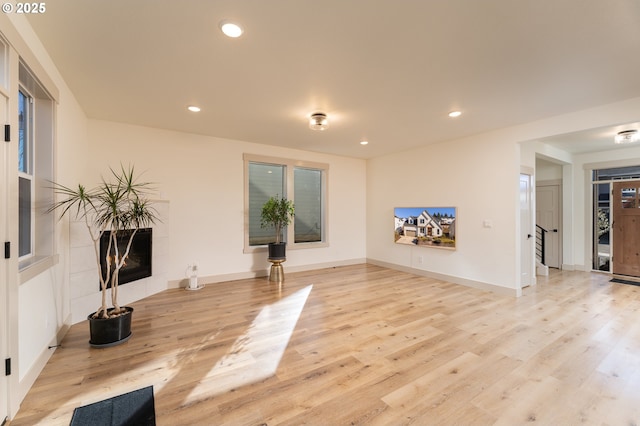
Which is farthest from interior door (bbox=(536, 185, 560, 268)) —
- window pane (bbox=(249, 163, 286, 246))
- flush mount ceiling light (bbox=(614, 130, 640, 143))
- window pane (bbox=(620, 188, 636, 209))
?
window pane (bbox=(249, 163, 286, 246))

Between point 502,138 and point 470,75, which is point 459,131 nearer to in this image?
point 502,138

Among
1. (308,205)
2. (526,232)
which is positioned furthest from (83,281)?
(526,232)

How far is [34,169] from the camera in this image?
2.61 metres

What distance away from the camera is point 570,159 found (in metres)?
6.33

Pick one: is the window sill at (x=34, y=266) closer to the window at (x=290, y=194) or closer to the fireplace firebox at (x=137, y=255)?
the fireplace firebox at (x=137, y=255)

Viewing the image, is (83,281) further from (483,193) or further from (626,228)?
(626,228)

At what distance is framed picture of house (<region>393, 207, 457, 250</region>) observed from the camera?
5.45 m

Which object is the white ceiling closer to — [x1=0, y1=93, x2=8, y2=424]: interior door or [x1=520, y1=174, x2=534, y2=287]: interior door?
[x1=0, y1=93, x2=8, y2=424]: interior door

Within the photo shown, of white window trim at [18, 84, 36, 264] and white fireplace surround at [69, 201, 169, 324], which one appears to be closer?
white window trim at [18, 84, 36, 264]

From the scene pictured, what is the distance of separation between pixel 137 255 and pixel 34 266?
83.1 inches

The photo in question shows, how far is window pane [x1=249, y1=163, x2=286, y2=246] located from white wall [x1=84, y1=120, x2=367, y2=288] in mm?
255

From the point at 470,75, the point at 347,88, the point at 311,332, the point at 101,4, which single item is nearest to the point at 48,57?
the point at 101,4

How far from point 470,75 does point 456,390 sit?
2915 mm

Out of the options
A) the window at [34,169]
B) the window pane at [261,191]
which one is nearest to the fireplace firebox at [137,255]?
the window at [34,169]
